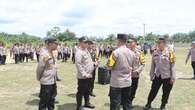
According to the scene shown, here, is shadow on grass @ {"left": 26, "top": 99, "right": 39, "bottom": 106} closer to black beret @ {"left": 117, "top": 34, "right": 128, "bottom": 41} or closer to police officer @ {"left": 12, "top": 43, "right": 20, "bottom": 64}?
black beret @ {"left": 117, "top": 34, "right": 128, "bottom": 41}

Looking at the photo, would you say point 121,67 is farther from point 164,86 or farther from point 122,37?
point 164,86

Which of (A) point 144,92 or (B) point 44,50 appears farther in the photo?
(A) point 144,92

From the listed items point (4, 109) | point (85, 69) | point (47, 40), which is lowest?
point (4, 109)

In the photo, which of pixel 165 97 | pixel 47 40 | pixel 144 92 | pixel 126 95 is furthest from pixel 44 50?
pixel 144 92

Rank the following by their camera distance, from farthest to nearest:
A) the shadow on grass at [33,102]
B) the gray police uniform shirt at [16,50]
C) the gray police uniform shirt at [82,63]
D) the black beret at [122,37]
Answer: the gray police uniform shirt at [16,50], the shadow on grass at [33,102], the gray police uniform shirt at [82,63], the black beret at [122,37]

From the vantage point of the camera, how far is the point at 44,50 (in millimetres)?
9133

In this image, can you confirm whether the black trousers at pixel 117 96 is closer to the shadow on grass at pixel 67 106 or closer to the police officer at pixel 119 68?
the police officer at pixel 119 68

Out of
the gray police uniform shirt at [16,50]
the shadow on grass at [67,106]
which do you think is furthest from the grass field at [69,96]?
the gray police uniform shirt at [16,50]

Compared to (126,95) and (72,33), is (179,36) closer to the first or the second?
(72,33)

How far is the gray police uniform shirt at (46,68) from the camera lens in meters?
9.05

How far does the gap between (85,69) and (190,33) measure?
496 ft

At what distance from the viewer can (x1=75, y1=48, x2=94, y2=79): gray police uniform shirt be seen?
1002 cm

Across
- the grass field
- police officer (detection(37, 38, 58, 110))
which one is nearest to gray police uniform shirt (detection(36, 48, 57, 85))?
police officer (detection(37, 38, 58, 110))

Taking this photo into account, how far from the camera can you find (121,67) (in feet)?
28.3
